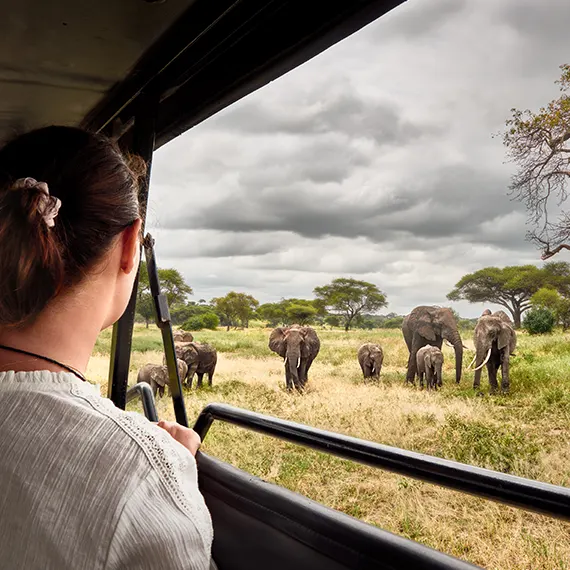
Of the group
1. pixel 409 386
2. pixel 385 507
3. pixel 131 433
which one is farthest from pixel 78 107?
pixel 131 433

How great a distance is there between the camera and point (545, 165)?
53.4 inches

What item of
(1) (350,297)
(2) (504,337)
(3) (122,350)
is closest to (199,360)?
(3) (122,350)

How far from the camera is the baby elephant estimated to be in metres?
2.07

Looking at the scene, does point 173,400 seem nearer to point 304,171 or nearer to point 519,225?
point 304,171

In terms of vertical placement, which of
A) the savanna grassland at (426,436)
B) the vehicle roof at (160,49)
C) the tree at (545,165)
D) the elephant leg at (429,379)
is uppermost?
the vehicle roof at (160,49)

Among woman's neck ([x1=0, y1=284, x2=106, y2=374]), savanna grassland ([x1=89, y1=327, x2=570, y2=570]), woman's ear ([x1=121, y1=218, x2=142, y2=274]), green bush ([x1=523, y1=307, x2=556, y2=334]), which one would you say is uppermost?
woman's ear ([x1=121, y1=218, x2=142, y2=274])

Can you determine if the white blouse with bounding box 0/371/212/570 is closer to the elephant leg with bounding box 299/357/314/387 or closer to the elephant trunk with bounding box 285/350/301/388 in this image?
the elephant leg with bounding box 299/357/314/387

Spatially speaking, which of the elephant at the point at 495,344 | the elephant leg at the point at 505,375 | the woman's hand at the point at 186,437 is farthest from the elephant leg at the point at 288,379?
the woman's hand at the point at 186,437

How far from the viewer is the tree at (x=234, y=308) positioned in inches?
108

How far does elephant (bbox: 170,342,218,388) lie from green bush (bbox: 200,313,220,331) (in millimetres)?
147

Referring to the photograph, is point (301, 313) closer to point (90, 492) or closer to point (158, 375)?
point (158, 375)

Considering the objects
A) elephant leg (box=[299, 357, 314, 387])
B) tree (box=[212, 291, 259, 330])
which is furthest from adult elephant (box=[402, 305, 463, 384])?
tree (box=[212, 291, 259, 330])

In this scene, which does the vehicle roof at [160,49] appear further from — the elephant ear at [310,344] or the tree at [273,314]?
the elephant ear at [310,344]

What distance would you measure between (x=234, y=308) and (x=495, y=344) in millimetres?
1477
